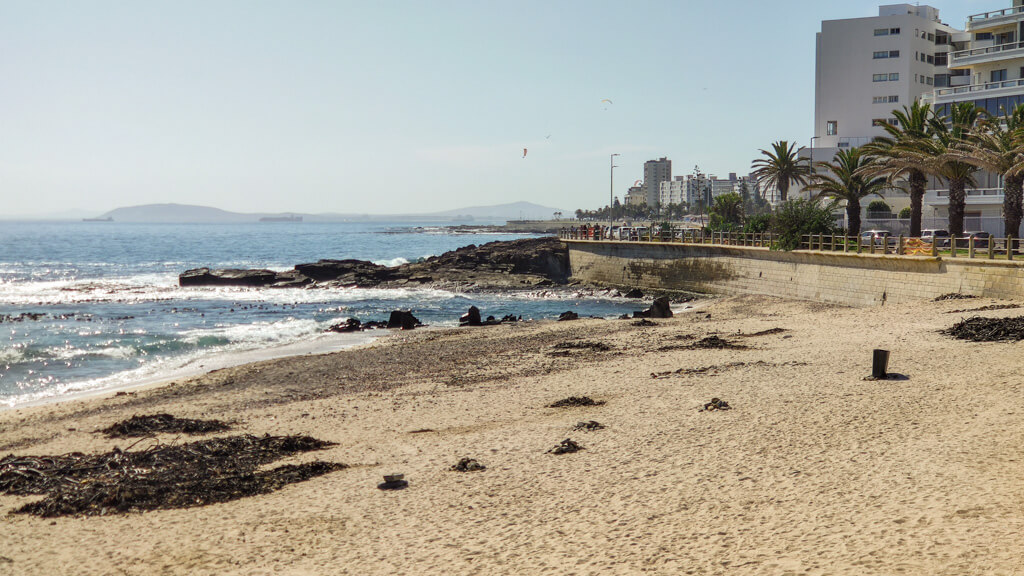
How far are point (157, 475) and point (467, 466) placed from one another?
458cm

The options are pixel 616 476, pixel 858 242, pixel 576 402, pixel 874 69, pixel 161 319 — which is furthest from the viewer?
pixel 874 69

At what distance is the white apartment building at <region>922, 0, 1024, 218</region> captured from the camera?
4828cm

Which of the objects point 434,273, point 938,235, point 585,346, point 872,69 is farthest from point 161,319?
point 872,69

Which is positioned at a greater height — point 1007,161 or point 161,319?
point 1007,161

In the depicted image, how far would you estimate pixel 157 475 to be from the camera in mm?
12289

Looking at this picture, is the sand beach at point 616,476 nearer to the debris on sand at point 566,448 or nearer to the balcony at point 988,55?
the debris on sand at point 566,448

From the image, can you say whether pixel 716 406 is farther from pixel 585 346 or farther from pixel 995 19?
pixel 995 19

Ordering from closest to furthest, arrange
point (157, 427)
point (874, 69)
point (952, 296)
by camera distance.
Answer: point (157, 427) < point (952, 296) < point (874, 69)

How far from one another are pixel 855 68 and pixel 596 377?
222 feet

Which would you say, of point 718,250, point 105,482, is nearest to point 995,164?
point 718,250

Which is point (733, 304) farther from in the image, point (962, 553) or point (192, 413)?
point (962, 553)

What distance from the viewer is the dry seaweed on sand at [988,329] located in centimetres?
1942

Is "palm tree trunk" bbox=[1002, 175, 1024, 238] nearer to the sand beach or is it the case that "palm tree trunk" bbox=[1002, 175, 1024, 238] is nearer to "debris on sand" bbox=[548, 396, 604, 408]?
the sand beach

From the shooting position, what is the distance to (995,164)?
3206 centimetres
